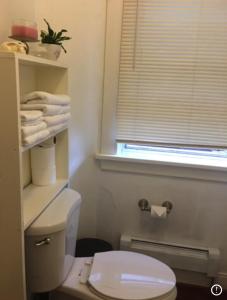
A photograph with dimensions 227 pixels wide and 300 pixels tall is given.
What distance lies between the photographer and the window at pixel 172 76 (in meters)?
1.75

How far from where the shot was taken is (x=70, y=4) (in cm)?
157

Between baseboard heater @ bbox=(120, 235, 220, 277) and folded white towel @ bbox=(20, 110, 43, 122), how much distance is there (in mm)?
1251

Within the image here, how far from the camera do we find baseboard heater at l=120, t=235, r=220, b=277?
194 centimetres

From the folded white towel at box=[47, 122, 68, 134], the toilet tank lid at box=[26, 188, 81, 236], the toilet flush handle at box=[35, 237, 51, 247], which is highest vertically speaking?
the folded white towel at box=[47, 122, 68, 134]

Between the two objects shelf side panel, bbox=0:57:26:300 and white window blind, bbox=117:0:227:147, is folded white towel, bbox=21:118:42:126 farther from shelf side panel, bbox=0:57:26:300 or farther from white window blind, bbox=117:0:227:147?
white window blind, bbox=117:0:227:147

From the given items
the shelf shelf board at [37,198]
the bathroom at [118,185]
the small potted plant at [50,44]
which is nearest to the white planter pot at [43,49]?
the small potted plant at [50,44]

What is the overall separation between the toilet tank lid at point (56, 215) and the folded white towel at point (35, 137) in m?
0.34

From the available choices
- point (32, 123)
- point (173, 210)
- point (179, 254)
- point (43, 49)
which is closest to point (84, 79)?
point (43, 49)

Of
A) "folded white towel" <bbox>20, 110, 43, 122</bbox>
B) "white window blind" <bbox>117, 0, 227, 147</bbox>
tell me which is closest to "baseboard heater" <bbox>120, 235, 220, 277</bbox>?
"white window blind" <bbox>117, 0, 227, 147</bbox>

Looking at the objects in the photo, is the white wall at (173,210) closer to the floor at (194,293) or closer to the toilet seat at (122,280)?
the floor at (194,293)

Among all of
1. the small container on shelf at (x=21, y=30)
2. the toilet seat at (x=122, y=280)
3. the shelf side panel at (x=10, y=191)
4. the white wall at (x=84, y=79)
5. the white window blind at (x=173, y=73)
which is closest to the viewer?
the shelf side panel at (x=10, y=191)

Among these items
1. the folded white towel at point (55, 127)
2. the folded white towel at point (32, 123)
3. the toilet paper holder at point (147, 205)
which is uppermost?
the folded white towel at point (32, 123)

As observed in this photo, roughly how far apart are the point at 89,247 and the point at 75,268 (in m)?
0.41

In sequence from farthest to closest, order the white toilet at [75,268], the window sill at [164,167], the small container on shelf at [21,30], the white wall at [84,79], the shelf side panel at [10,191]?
the window sill at [164,167]
the white wall at [84,79]
the white toilet at [75,268]
the small container on shelf at [21,30]
the shelf side panel at [10,191]
